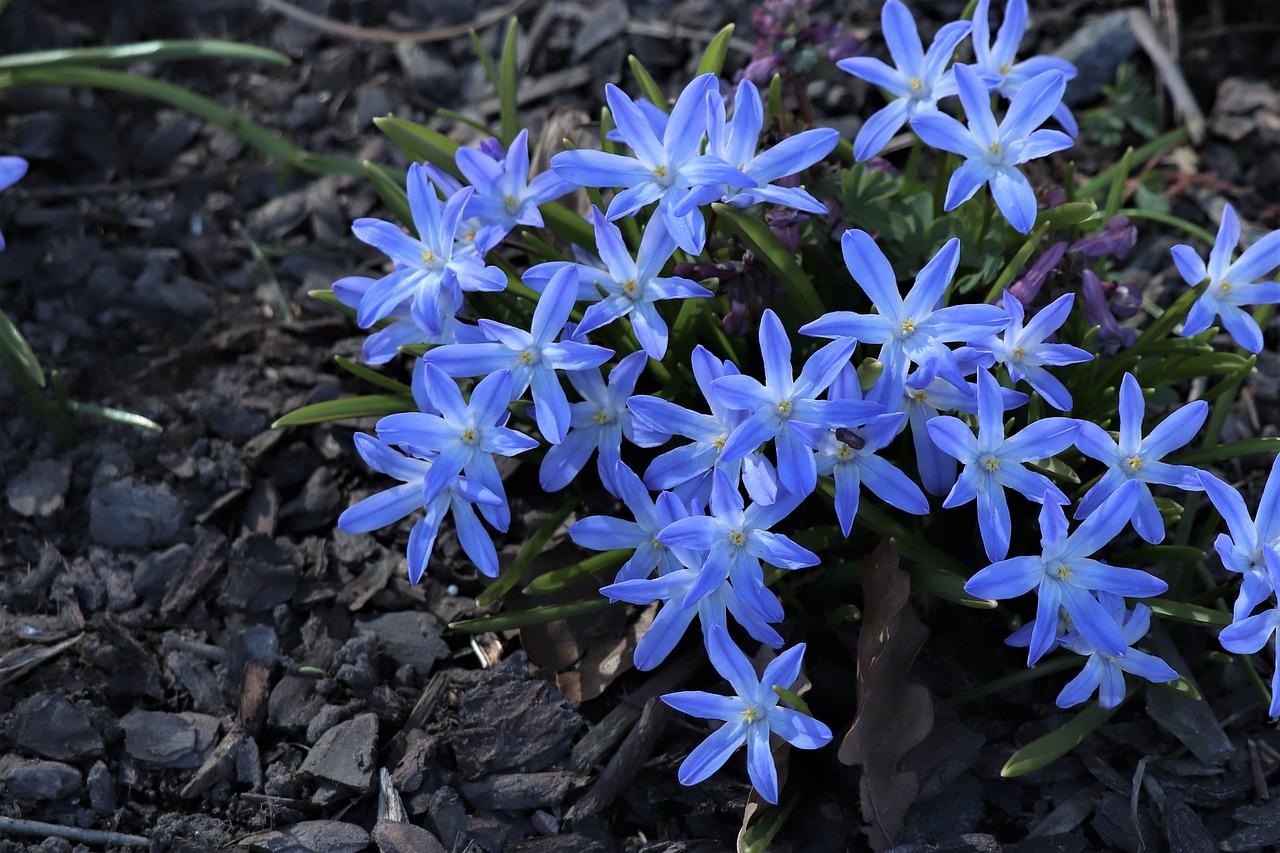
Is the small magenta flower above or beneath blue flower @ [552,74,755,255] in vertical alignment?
beneath

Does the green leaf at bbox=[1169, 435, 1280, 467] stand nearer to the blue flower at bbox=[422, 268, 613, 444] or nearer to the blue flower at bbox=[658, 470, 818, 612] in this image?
the blue flower at bbox=[658, 470, 818, 612]

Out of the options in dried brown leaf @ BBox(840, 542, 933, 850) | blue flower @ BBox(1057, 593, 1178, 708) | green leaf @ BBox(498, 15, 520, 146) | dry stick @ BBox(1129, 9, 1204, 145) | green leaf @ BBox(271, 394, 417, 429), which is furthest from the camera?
dry stick @ BBox(1129, 9, 1204, 145)

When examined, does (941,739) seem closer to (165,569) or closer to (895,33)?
(895,33)

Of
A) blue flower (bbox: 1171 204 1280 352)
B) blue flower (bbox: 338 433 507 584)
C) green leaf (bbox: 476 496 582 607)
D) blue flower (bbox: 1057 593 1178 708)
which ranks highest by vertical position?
blue flower (bbox: 1171 204 1280 352)

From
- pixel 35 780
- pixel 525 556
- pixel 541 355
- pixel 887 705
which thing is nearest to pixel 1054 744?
pixel 887 705

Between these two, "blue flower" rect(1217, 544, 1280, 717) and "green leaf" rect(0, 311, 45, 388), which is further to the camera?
"green leaf" rect(0, 311, 45, 388)

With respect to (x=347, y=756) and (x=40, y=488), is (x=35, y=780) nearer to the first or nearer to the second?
(x=347, y=756)

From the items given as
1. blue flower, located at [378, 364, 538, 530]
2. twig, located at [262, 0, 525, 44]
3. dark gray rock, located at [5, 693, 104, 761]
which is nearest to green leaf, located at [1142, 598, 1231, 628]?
blue flower, located at [378, 364, 538, 530]
